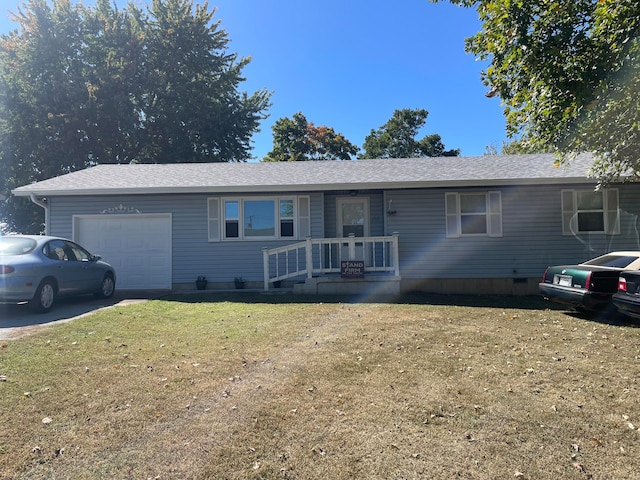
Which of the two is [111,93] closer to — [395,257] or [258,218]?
[258,218]

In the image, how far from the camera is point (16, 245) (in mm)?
7801

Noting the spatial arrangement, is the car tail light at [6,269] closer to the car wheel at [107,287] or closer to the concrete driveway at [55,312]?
the concrete driveway at [55,312]

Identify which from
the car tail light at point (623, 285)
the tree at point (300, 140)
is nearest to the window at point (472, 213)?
the car tail light at point (623, 285)

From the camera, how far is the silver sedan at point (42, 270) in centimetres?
725

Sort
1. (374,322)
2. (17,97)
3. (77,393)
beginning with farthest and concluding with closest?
(17,97)
(374,322)
(77,393)

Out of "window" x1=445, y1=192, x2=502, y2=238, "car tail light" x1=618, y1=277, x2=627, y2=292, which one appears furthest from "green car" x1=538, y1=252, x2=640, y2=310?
"window" x1=445, y1=192, x2=502, y2=238

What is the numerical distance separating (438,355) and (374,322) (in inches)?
75.0

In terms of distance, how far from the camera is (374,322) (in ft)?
23.1

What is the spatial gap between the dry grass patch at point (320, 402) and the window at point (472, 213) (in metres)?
5.11

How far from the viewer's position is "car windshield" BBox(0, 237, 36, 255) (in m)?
7.62

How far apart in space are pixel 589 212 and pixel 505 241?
2.35 metres

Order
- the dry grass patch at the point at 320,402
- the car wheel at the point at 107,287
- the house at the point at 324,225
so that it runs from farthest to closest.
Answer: the house at the point at 324,225
the car wheel at the point at 107,287
the dry grass patch at the point at 320,402

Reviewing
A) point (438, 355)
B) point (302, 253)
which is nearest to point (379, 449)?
point (438, 355)

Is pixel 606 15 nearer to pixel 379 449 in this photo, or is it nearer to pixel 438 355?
pixel 438 355
